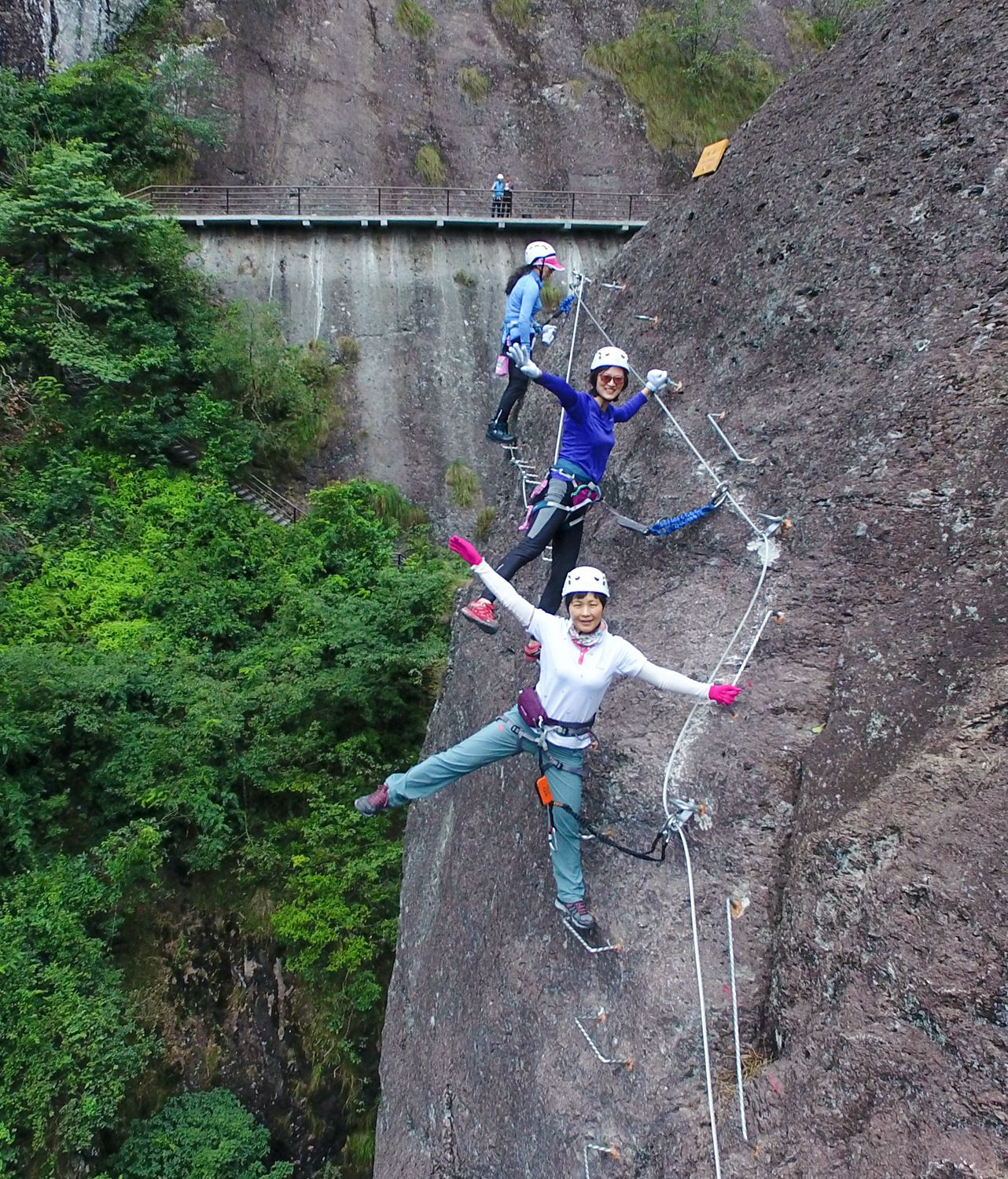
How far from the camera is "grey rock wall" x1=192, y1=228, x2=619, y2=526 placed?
1659 cm

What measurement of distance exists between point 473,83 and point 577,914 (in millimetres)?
22777

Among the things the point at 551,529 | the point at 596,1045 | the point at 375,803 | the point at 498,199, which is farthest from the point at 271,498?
the point at 596,1045

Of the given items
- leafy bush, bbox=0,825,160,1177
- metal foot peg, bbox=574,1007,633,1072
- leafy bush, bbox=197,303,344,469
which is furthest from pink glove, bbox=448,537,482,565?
leafy bush, bbox=197,303,344,469

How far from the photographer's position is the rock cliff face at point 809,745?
324 cm

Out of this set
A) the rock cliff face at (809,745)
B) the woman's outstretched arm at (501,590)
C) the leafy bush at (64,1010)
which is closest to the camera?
the rock cliff face at (809,745)

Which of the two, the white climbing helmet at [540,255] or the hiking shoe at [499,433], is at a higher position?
the white climbing helmet at [540,255]

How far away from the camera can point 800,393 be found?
525 cm

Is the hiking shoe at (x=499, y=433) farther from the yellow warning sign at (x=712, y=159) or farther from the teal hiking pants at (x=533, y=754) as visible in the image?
the teal hiking pants at (x=533, y=754)

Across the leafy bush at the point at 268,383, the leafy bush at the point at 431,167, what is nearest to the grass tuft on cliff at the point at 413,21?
the leafy bush at the point at 431,167

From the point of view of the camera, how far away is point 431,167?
65.6ft

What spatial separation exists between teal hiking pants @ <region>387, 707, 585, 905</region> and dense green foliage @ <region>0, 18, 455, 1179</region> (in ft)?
18.8

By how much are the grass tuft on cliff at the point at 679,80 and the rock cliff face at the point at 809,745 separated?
18.1m

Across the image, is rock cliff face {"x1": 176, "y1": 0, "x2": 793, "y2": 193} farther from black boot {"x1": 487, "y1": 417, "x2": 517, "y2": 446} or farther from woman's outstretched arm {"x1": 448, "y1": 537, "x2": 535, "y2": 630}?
woman's outstretched arm {"x1": 448, "y1": 537, "x2": 535, "y2": 630}

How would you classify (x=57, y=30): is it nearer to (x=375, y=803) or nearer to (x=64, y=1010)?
(x=64, y=1010)
